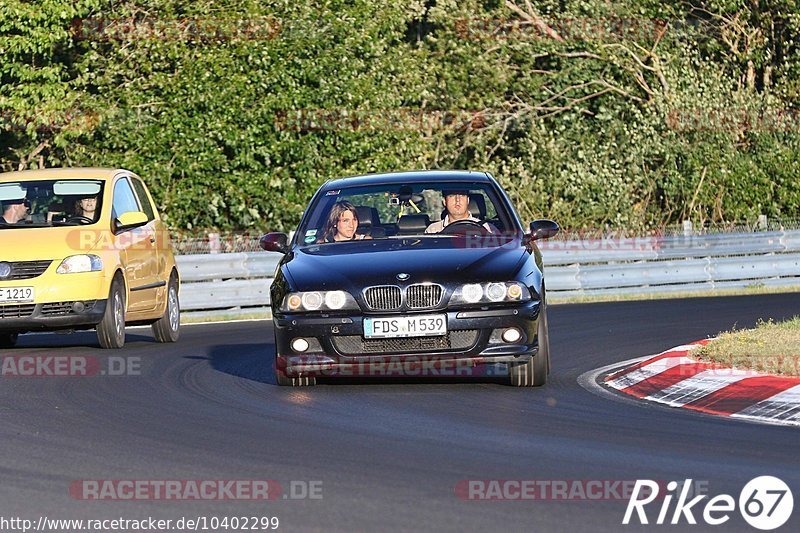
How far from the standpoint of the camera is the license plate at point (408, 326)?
10.5 metres

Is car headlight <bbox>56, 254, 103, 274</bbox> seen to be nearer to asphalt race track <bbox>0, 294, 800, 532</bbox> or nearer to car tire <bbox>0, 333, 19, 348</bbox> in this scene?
car tire <bbox>0, 333, 19, 348</bbox>

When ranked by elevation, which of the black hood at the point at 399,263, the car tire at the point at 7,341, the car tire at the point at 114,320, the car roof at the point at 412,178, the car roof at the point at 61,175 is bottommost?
the car tire at the point at 7,341

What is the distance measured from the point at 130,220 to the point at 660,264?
39.6ft

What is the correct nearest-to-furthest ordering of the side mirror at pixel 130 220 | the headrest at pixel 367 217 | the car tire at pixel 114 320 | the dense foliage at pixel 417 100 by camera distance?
the headrest at pixel 367 217
the car tire at pixel 114 320
the side mirror at pixel 130 220
the dense foliage at pixel 417 100

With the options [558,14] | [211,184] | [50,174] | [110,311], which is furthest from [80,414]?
[558,14]

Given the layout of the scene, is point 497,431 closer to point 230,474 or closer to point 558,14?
point 230,474

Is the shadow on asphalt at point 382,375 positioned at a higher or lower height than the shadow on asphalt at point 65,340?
higher

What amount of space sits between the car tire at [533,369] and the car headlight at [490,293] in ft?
1.03

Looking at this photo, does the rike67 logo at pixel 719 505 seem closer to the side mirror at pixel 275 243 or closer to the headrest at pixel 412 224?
the headrest at pixel 412 224

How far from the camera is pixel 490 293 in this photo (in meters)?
10.7

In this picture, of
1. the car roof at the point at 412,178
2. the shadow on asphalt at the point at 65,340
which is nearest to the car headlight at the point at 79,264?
the shadow on asphalt at the point at 65,340

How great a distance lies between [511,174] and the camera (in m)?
33.3

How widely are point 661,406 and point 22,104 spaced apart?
70.2 feet

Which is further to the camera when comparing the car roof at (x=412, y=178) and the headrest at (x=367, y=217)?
the car roof at (x=412, y=178)
